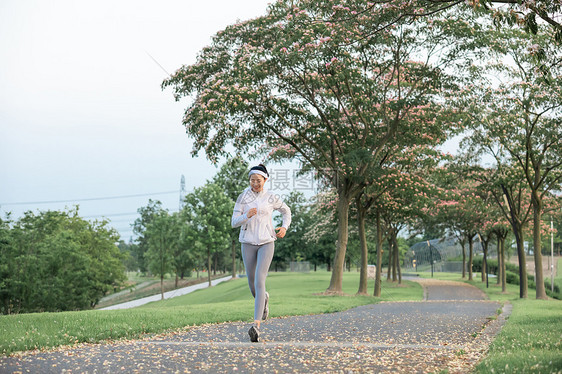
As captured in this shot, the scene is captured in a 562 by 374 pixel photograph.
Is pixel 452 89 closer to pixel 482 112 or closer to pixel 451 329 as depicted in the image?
pixel 482 112

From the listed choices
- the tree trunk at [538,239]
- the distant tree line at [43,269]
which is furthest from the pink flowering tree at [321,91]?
the distant tree line at [43,269]

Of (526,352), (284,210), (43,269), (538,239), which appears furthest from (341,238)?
(43,269)

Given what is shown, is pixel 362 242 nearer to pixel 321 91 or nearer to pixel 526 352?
pixel 321 91

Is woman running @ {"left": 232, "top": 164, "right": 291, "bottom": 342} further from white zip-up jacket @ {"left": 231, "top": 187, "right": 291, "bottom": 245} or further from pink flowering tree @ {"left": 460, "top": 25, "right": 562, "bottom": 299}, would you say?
pink flowering tree @ {"left": 460, "top": 25, "right": 562, "bottom": 299}

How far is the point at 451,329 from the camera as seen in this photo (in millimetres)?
10656

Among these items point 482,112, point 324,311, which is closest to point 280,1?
point 482,112

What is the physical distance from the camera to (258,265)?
8203 mm

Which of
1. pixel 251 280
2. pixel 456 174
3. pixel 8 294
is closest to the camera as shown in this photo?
pixel 251 280

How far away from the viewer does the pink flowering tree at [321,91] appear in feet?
67.3

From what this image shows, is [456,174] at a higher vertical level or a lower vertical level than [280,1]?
lower

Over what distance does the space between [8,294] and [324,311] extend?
31.4 metres

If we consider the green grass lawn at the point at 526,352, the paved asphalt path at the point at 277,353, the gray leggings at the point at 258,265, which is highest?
the gray leggings at the point at 258,265

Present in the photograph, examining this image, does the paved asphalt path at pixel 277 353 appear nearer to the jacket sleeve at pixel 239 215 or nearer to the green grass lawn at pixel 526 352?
the green grass lawn at pixel 526 352

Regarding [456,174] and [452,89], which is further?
[456,174]
